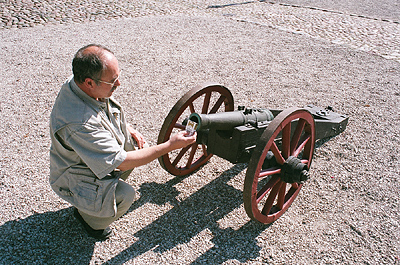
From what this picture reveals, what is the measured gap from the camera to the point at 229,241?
3.01 metres

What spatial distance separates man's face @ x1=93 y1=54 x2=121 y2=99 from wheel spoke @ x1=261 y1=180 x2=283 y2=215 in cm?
159

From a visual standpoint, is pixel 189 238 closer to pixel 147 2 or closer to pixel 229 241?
pixel 229 241

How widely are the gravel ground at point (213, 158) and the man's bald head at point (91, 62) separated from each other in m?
1.38

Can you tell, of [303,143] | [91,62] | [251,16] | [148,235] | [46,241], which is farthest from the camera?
[251,16]

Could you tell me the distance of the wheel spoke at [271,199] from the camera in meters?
3.07

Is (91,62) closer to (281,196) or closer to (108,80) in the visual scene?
(108,80)

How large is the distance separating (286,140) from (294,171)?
0.27 m

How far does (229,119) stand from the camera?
10.2 feet

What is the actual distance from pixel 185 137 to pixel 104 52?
82 centimetres

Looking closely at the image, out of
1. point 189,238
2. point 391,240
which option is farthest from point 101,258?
point 391,240

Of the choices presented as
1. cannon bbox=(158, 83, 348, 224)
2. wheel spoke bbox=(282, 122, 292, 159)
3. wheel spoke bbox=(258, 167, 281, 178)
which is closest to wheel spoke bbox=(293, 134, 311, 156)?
cannon bbox=(158, 83, 348, 224)

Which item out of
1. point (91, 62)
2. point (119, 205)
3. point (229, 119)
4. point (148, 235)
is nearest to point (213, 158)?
point (229, 119)

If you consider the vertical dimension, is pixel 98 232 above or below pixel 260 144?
below

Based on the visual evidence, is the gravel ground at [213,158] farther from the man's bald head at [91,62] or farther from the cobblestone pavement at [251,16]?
the man's bald head at [91,62]
